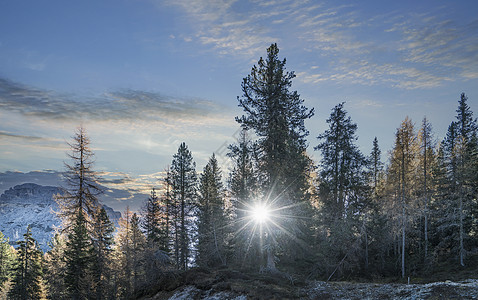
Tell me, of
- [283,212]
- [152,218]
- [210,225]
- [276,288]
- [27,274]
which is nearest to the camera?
[276,288]

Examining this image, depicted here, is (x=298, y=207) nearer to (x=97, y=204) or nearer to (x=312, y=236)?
(x=312, y=236)

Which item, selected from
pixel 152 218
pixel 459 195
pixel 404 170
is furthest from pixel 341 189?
pixel 152 218

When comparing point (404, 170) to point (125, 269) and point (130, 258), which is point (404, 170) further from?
point (125, 269)

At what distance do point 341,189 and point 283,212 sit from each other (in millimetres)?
9574

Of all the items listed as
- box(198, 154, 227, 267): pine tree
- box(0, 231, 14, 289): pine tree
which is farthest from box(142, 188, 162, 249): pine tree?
box(0, 231, 14, 289): pine tree

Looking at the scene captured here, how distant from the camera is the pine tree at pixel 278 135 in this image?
68.1 feet

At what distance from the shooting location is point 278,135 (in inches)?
827

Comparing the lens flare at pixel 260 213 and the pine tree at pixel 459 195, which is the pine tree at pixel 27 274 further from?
the pine tree at pixel 459 195

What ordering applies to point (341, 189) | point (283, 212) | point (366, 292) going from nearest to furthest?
1. point (366, 292)
2. point (283, 212)
3. point (341, 189)

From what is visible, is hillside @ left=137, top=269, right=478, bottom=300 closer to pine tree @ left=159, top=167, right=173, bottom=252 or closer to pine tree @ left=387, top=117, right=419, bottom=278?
pine tree @ left=387, top=117, right=419, bottom=278

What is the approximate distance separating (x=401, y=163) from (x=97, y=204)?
31.0 metres

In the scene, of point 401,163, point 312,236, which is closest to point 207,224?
point 312,236

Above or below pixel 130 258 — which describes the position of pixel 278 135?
above

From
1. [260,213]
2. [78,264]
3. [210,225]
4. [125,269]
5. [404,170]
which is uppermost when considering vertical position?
[404,170]
